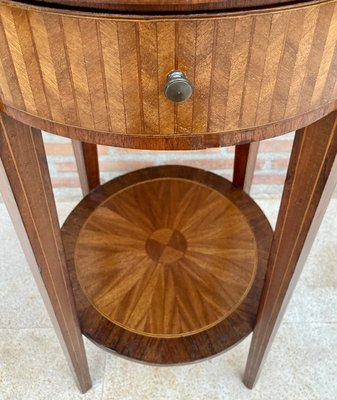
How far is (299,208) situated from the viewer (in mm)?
585

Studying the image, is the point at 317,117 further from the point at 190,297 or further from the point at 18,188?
the point at 190,297

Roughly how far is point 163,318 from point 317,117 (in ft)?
1.56

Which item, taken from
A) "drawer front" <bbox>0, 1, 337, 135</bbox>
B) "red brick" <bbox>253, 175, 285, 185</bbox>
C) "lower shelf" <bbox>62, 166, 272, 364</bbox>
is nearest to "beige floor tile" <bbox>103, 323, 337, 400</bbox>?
"lower shelf" <bbox>62, 166, 272, 364</bbox>

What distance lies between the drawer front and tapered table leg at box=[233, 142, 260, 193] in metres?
0.53

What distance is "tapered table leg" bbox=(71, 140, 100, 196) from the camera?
99cm

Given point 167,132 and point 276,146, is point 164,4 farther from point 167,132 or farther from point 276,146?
point 276,146

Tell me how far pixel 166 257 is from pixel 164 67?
0.57m

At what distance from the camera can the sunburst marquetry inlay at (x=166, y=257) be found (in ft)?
2.72

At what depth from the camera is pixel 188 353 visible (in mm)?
776

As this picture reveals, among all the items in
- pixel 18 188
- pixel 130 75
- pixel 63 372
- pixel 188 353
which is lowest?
pixel 63 372

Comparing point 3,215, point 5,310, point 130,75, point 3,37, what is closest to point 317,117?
point 130,75

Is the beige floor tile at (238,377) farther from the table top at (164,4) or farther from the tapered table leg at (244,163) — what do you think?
the table top at (164,4)

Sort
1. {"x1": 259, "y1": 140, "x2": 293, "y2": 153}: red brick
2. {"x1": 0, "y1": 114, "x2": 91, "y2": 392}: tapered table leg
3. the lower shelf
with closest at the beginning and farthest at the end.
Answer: {"x1": 0, "y1": 114, "x2": 91, "y2": 392}: tapered table leg
the lower shelf
{"x1": 259, "y1": 140, "x2": 293, "y2": 153}: red brick

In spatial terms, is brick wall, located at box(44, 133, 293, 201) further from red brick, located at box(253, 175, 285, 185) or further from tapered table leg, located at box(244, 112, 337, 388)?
tapered table leg, located at box(244, 112, 337, 388)
